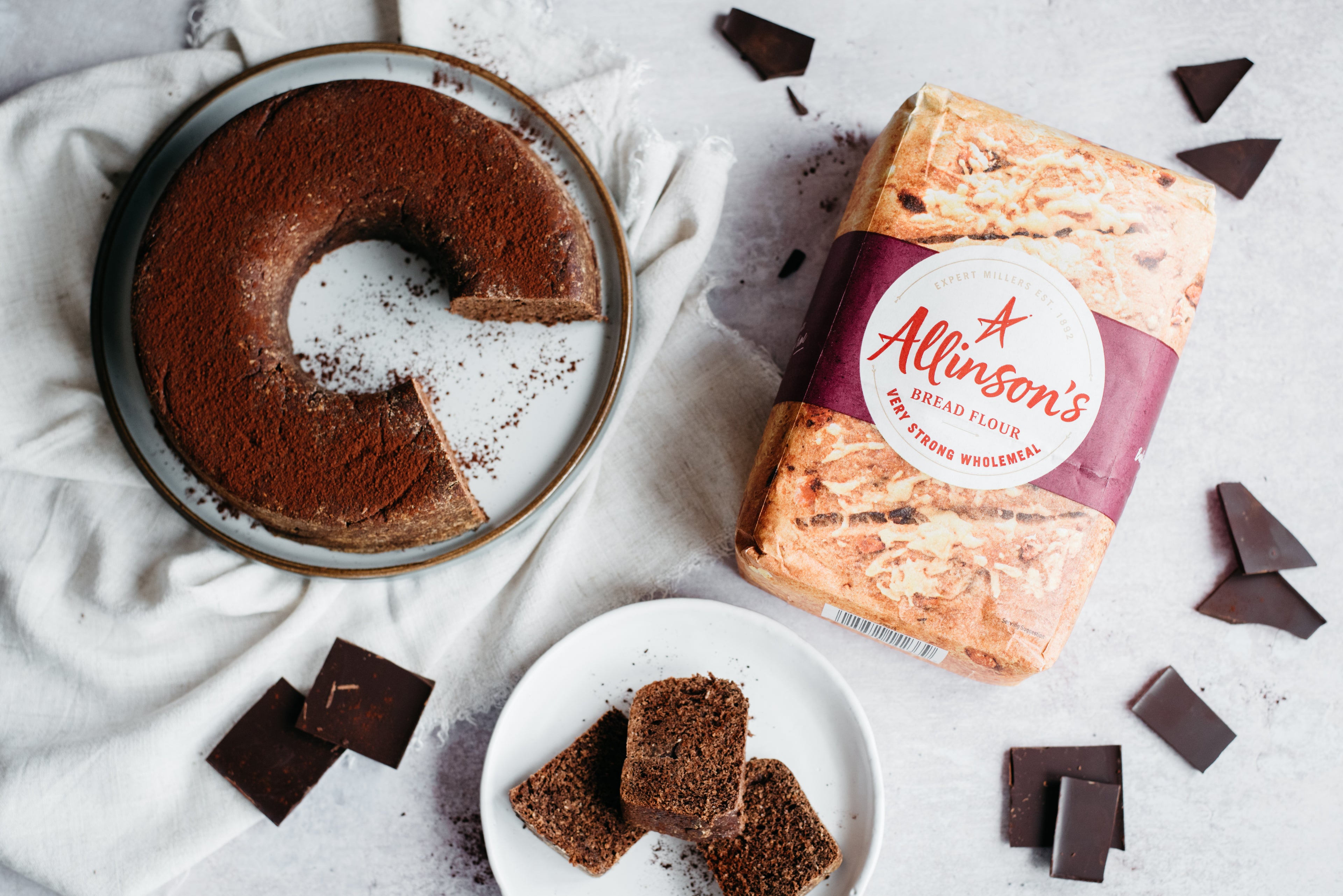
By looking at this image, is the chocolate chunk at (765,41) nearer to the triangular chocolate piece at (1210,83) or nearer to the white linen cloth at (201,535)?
the white linen cloth at (201,535)

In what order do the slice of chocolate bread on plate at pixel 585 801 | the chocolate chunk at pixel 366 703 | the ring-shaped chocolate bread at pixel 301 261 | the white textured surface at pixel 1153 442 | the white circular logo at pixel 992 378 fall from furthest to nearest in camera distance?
the white textured surface at pixel 1153 442 → the chocolate chunk at pixel 366 703 → the slice of chocolate bread on plate at pixel 585 801 → the ring-shaped chocolate bread at pixel 301 261 → the white circular logo at pixel 992 378

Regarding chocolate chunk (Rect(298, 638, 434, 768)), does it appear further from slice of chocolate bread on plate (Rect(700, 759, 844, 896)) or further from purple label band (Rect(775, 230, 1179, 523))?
purple label band (Rect(775, 230, 1179, 523))

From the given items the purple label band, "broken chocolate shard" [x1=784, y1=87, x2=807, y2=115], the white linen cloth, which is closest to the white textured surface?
"broken chocolate shard" [x1=784, y1=87, x2=807, y2=115]

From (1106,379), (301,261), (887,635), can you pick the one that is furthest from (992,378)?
(301,261)

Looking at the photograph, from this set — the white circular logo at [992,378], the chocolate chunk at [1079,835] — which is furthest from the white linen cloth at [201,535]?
the chocolate chunk at [1079,835]

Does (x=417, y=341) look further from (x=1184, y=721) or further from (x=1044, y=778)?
(x=1184, y=721)
